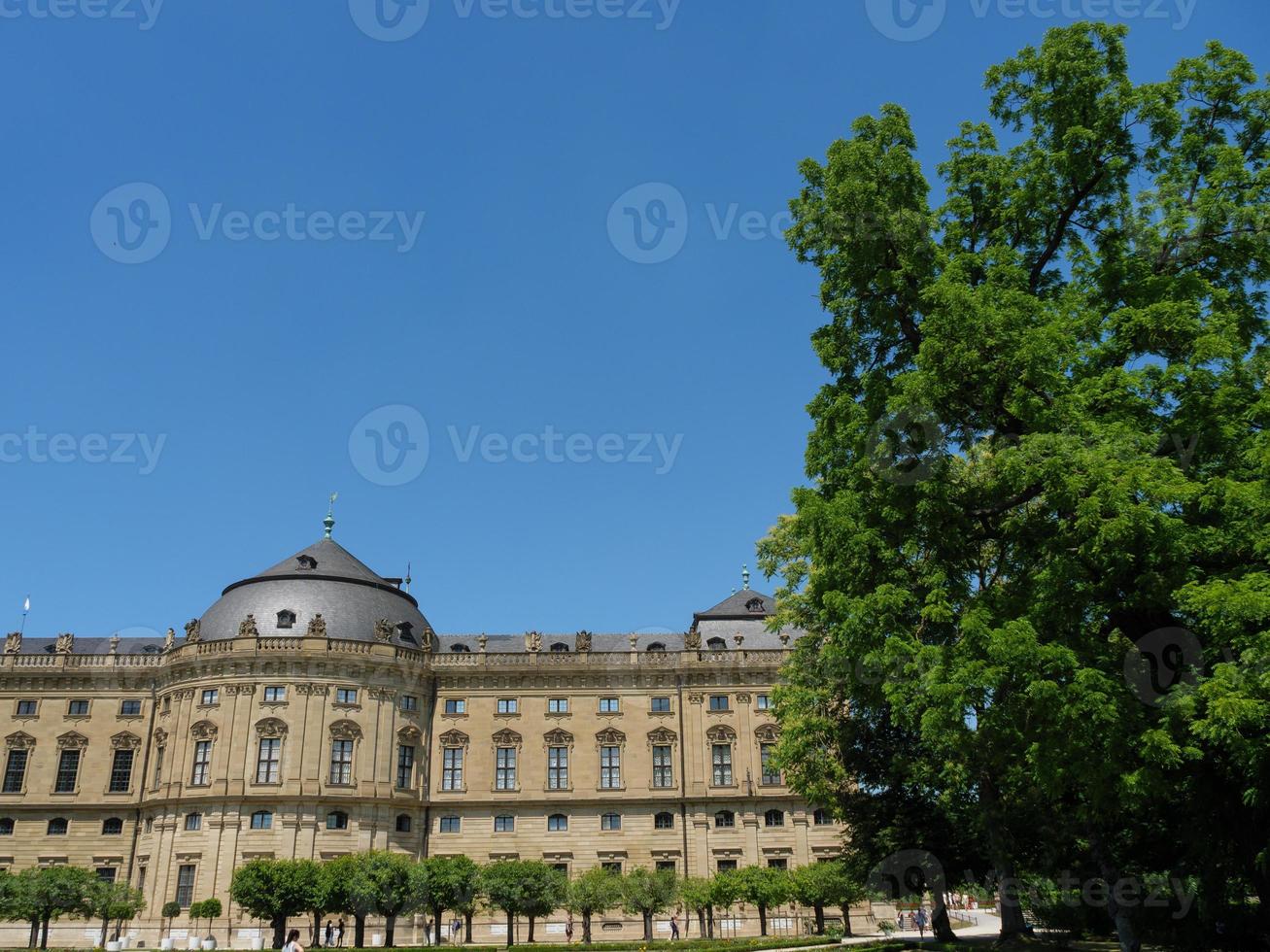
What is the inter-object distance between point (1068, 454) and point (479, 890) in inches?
1322

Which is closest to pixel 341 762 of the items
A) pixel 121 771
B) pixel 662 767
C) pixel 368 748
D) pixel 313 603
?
pixel 368 748

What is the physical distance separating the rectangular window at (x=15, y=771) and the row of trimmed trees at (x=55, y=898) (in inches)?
347

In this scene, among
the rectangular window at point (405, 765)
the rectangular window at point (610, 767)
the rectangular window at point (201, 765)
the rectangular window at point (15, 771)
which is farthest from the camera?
the rectangular window at point (610, 767)

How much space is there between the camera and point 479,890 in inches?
1644

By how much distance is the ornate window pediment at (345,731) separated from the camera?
163ft

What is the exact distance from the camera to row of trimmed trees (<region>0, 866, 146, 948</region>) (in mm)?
41438

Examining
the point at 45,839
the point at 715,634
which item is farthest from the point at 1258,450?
the point at 45,839

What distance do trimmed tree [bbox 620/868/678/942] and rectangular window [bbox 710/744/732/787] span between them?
422 inches

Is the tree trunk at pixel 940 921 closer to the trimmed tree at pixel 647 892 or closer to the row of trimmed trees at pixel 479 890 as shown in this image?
the row of trimmed trees at pixel 479 890

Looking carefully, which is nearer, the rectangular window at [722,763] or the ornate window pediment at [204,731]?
the ornate window pediment at [204,731]

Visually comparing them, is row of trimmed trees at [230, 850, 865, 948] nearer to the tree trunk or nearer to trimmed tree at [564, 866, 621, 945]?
trimmed tree at [564, 866, 621, 945]

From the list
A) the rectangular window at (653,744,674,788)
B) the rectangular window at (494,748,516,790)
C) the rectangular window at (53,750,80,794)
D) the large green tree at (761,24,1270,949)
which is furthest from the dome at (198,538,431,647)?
the large green tree at (761,24,1270,949)

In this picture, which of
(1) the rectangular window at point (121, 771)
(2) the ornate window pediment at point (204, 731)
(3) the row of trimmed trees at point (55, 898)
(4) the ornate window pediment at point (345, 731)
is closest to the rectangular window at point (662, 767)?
(4) the ornate window pediment at point (345, 731)

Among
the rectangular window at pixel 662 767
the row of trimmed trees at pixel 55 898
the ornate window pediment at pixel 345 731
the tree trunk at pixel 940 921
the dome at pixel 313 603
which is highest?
the dome at pixel 313 603
